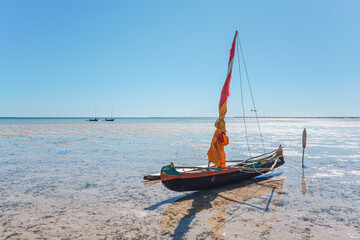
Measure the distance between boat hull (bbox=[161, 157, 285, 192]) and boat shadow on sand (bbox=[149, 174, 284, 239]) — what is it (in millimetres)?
310

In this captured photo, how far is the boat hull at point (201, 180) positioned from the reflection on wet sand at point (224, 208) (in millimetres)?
322

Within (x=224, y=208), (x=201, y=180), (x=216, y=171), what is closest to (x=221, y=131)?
(x=216, y=171)

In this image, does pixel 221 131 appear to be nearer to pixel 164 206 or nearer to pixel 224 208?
pixel 224 208

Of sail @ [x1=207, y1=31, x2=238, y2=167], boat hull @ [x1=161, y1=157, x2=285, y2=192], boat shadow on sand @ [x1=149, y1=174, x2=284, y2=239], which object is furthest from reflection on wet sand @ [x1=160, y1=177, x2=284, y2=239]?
sail @ [x1=207, y1=31, x2=238, y2=167]

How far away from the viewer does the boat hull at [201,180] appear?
9.99m

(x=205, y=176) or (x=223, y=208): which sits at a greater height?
(x=205, y=176)

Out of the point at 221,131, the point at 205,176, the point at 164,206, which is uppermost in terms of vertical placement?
the point at 221,131

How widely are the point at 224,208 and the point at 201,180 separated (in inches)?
82.7

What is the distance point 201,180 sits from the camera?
10.8 meters

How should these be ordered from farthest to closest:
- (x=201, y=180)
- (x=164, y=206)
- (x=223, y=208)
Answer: (x=201, y=180), (x=164, y=206), (x=223, y=208)

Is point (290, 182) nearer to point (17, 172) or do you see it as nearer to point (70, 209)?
point (70, 209)

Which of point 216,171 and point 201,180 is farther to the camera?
point 216,171

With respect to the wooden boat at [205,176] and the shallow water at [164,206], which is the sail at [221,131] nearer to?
the wooden boat at [205,176]

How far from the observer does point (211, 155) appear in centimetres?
1168
